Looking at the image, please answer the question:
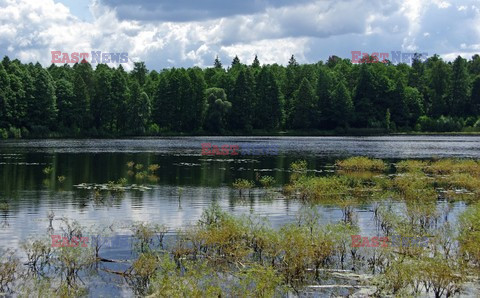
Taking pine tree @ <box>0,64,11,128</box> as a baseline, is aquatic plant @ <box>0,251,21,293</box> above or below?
below

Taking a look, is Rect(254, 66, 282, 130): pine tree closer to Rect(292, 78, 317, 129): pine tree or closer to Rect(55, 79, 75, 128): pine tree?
Rect(292, 78, 317, 129): pine tree

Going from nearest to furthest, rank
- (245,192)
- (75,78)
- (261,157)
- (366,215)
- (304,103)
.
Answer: (366,215) → (245,192) → (261,157) → (75,78) → (304,103)

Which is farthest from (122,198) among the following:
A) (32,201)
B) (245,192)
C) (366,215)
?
(366,215)

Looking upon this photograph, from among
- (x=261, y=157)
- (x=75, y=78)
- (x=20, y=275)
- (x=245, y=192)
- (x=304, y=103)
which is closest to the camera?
(x=20, y=275)

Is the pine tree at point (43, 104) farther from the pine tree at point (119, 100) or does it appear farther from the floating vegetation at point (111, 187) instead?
the floating vegetation at point (111, 187)

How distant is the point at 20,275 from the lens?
18.6m

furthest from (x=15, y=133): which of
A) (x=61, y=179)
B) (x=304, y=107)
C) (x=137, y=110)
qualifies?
(x=61, y=179)

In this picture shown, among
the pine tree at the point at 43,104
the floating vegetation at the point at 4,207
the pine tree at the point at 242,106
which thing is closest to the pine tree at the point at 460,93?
the pine tree at the point at 242,106

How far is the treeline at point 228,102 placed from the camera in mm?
128500

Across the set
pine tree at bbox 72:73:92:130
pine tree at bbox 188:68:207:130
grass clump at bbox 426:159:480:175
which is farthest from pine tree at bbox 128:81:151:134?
grass clump at bbox 426:159:480:175

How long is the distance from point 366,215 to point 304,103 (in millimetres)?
124188

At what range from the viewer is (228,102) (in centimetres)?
14638

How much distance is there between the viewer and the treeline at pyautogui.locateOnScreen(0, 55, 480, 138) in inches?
5059

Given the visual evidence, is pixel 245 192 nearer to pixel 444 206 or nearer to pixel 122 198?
pixel 122 198
